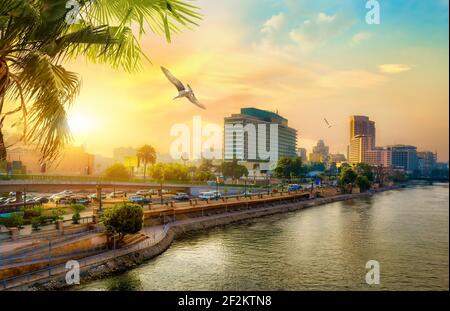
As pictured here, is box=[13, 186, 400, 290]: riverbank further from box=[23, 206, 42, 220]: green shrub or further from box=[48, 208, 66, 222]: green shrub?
box=[23, 206, 42, 220]: green shrub

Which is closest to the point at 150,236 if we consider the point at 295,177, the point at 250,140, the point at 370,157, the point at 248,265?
the point at 248,265

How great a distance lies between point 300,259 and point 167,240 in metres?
14.9

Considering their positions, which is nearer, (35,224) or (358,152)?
(35,224)

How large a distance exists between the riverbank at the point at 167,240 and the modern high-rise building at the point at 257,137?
214ft

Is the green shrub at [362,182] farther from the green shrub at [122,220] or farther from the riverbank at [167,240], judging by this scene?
the green shrub at [122,220]

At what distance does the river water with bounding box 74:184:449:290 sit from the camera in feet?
99.0

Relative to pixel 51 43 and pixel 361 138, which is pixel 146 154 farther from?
pixel 51 43

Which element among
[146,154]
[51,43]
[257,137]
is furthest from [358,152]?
[51,43]

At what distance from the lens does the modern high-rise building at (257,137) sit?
16400cm

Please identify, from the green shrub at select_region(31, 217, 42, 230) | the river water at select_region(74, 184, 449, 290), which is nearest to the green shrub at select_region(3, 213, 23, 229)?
the green shrub at select_region(31, 217, 42, 230)

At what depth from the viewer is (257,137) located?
600ft

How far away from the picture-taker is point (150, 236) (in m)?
42.8

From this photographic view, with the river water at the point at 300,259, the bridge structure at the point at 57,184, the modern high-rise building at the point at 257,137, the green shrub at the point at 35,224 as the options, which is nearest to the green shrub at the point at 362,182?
the modern high-rise building at the point at 257,137
